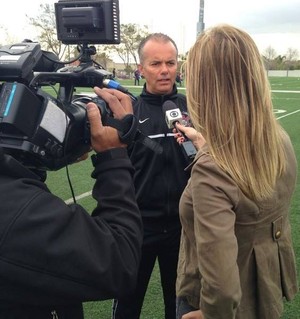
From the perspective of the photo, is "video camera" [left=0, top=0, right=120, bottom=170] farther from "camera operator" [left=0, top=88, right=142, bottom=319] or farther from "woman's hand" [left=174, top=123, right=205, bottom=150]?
"woman's hand" [left=174, top=123, right=205, bottom=150]

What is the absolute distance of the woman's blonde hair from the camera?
138 centimetres

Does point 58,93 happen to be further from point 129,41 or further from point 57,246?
point 129,41

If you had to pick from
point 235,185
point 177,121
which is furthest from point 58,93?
point 177,121

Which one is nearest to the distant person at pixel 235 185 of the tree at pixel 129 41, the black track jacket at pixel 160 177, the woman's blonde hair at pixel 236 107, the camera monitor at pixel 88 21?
the woman's blonde hair at pixel 236 107

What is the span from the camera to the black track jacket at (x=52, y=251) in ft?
2.80

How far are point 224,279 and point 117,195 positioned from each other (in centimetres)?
48

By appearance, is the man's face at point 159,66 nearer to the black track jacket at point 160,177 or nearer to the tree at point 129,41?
the black track jacket at point 160,177

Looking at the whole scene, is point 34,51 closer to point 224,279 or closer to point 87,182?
point 224,279

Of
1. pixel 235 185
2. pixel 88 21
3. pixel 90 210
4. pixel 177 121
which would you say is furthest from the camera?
pixel 90 210

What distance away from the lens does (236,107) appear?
1381mm

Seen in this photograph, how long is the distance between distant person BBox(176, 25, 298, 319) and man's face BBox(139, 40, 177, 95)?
1.07 meters

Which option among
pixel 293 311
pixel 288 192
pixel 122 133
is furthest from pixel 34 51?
pixel 293 311

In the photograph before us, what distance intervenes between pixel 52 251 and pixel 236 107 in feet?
2.66

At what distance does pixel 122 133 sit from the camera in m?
1.16
